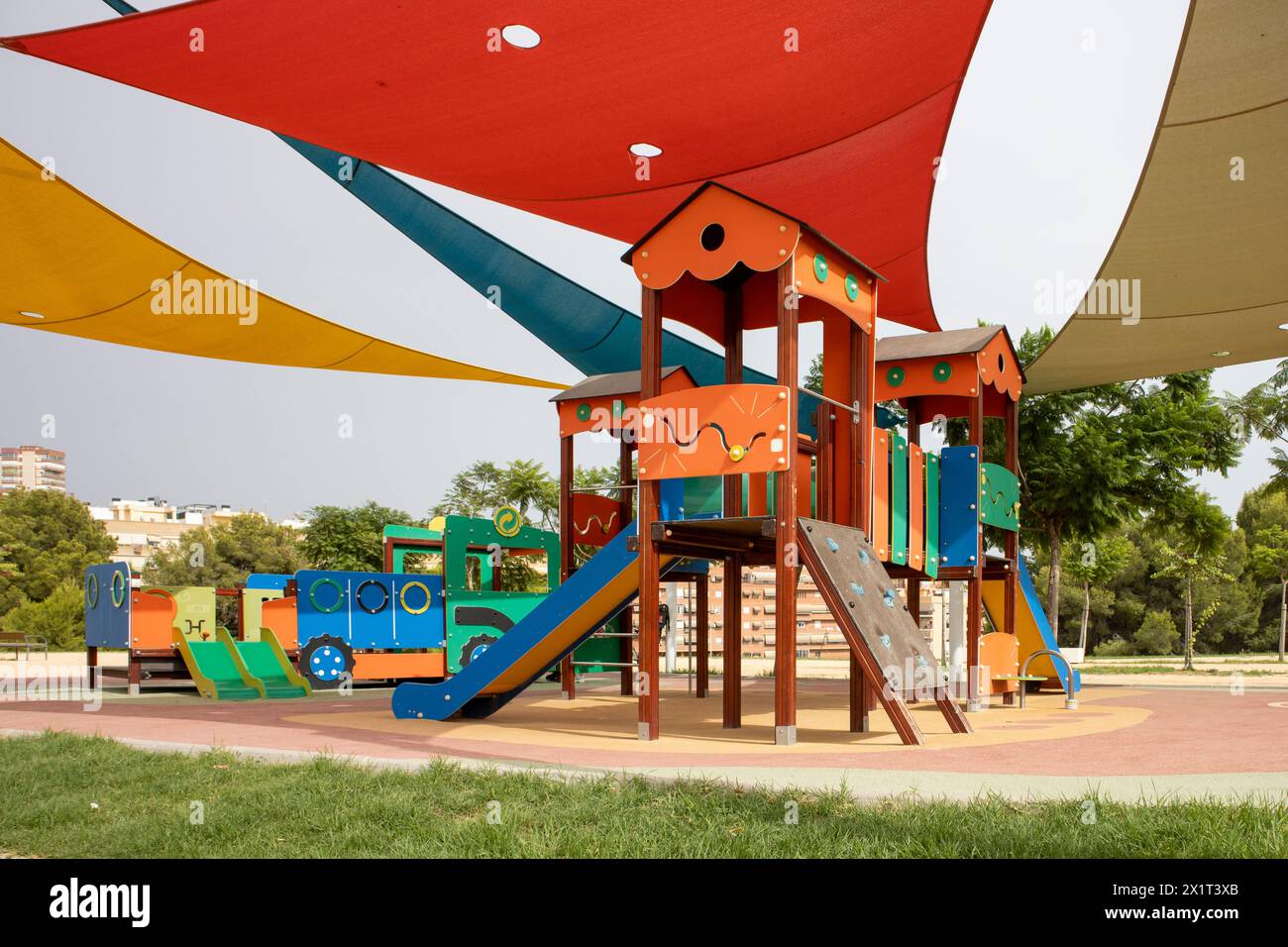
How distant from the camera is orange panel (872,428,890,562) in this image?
8102 millimetres

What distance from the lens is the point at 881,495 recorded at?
8250 mm

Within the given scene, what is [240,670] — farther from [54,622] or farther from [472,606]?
[54,622]

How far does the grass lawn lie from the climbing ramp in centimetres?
227

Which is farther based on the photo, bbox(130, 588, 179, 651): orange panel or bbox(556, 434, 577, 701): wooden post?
bbox(130, 588, 179, 651): orange panel

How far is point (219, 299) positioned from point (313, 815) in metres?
7.28

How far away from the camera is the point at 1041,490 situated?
18.6m

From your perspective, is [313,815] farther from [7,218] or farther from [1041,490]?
[1041,490]

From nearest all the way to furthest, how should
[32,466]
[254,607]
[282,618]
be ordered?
[282,618], [254,607], [32,466]

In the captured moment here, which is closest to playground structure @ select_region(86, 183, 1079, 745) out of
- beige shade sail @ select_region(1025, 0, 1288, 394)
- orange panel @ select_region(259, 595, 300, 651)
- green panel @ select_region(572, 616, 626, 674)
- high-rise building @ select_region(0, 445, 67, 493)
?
green panel @ select_region(572, 616, 626, 674)

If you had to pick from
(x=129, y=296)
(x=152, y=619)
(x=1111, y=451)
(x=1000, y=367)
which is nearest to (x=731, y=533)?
(x=1000, y=367)

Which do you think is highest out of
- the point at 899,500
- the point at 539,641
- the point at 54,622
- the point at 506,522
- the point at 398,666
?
the point at 899,500

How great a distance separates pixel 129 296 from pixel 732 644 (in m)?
6.24

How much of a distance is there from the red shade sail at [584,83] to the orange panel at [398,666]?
6.09m

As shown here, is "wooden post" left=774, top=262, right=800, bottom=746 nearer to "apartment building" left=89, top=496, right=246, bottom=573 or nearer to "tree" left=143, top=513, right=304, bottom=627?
"tree" left=143, top=513, right=304, bottom=627
